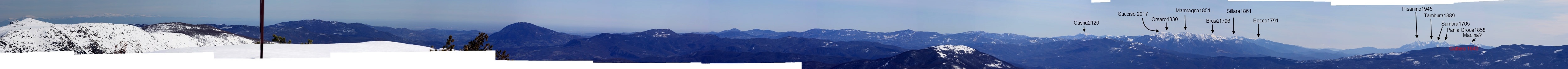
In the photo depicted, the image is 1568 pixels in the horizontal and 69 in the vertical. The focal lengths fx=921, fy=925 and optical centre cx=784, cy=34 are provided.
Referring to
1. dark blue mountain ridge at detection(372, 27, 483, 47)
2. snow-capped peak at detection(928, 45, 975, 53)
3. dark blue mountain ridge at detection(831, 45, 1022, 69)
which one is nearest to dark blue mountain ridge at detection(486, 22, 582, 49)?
dark blue mountain ridge at detection(372, 27, 483, 47)

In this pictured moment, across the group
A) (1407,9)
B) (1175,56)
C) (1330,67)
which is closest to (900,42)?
(1175,56)

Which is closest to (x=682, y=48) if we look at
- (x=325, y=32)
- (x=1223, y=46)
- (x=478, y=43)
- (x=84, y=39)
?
(x=325, y=32)

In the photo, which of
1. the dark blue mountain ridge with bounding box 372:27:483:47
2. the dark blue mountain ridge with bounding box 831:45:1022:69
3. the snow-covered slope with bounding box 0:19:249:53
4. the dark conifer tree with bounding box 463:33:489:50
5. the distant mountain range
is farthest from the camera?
the distant mountain range

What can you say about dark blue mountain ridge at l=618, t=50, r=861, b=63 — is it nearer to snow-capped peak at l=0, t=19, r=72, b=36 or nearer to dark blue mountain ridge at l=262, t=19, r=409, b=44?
dark blue mountain ridge at l=262, t=19, r=409, b=44

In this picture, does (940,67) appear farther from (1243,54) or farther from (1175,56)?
(1243,54)

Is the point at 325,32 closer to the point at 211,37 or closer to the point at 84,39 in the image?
the point at 211,37
